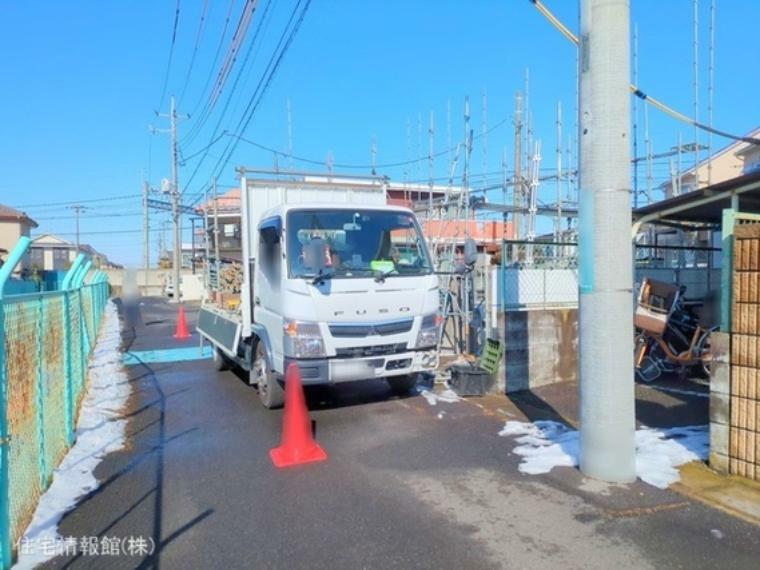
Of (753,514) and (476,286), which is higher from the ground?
(476,286)

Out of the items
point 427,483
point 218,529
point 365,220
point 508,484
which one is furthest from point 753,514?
point 365,220

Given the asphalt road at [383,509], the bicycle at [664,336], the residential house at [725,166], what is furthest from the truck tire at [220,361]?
the residential house at [725,166]

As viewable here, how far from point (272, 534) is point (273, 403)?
134 inches

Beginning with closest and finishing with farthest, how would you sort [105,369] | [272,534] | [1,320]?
1. [1,320]
2. [272,534]
3. [105,369]

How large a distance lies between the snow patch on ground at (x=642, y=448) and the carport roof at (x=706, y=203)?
3.03 meters

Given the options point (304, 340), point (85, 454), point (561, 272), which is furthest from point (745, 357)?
point (85, 454)

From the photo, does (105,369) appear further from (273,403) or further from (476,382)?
(476,382)

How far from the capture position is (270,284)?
6816 mm

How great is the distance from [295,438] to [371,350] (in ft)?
5.13

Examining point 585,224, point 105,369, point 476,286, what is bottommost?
point 105,369

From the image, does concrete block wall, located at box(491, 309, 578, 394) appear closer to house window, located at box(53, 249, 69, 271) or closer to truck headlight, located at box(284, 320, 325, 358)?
truck headlight, located at box(284, 320, 325, 358)

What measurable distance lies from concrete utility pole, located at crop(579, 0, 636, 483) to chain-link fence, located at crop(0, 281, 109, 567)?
423 centimetres

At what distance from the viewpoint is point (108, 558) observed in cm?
348

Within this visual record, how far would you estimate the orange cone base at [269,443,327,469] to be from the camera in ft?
16.9
